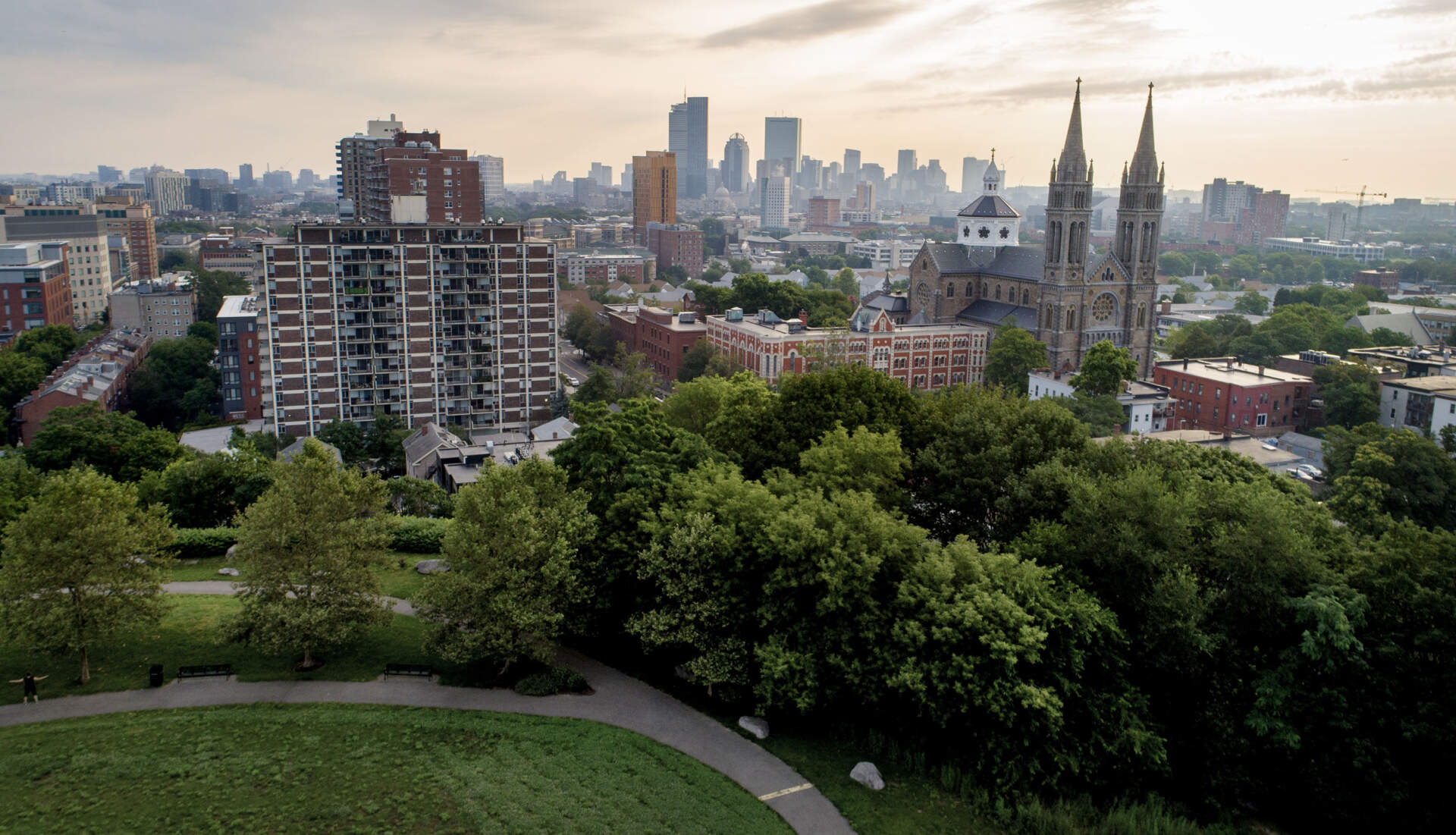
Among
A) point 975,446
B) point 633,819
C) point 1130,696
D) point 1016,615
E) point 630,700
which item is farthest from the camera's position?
point 975,446

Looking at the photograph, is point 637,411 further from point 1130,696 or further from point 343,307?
point 343,307

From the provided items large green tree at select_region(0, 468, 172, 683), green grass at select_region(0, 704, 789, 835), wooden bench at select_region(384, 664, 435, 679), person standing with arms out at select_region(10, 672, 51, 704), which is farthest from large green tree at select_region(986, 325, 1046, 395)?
person standing with arms out at select_region(10, 672, 51, 704)

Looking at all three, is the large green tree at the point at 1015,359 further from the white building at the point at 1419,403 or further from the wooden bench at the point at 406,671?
the wooden bench at the point at 406,671

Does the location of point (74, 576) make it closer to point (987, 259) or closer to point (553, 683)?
point (553, 683)

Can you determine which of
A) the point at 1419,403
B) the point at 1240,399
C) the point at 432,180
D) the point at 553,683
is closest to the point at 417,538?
the point at 553,683

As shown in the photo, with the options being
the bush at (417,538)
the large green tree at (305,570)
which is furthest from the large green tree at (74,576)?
the bush at (417,538)

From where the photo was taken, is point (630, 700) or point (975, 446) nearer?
point (630, 700)

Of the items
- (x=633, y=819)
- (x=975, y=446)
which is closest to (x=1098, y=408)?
(x=975, y=446)
